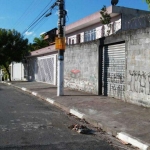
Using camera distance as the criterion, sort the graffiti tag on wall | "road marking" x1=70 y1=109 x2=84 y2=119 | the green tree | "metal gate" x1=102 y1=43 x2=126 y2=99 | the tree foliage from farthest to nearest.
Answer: the green tree, the tree foliage, "metal gate" x1=102 y1=43 x2=126 y2=99, the graffiti tag on wall, "road marking" x1=70 y1=109 x2=84 y2=119

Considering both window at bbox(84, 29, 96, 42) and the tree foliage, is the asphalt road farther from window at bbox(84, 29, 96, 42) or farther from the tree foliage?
window at bbox(84, 29, 96, 42)

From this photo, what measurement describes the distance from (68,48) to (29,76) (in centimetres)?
1591

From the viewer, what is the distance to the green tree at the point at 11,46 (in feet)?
107

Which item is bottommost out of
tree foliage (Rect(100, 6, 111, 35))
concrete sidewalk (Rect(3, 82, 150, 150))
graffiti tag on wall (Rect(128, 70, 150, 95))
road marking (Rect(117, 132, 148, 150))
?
road marking (Rect(117, 132, 148, 150))

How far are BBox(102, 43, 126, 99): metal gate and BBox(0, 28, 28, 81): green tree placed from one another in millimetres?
21281

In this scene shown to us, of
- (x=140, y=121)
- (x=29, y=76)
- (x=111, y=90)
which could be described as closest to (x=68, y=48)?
(x=111, y=90)

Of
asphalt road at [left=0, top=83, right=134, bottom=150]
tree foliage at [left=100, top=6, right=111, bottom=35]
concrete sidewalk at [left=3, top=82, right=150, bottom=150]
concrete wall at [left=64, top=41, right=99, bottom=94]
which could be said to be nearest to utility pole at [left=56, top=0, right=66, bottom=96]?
concrete wall at [left=64, top=41, right=99, bottom=94]

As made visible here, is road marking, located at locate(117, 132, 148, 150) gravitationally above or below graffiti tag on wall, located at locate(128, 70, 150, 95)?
below

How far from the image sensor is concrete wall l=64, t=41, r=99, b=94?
47.4 ft

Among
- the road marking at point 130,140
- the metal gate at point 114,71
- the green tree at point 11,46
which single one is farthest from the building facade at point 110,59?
the green tree at point 11,46

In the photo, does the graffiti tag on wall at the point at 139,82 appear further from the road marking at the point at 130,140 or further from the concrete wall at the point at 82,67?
the road marking at the point at 130,140

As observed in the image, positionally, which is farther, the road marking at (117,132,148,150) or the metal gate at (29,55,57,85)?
the metal gate at (29,55,57,85)

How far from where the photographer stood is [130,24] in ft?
50.2

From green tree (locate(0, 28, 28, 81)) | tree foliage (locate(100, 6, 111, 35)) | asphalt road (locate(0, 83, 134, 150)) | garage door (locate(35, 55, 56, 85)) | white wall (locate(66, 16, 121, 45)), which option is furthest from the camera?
green tree (locate(0, 28, 28, 81))
